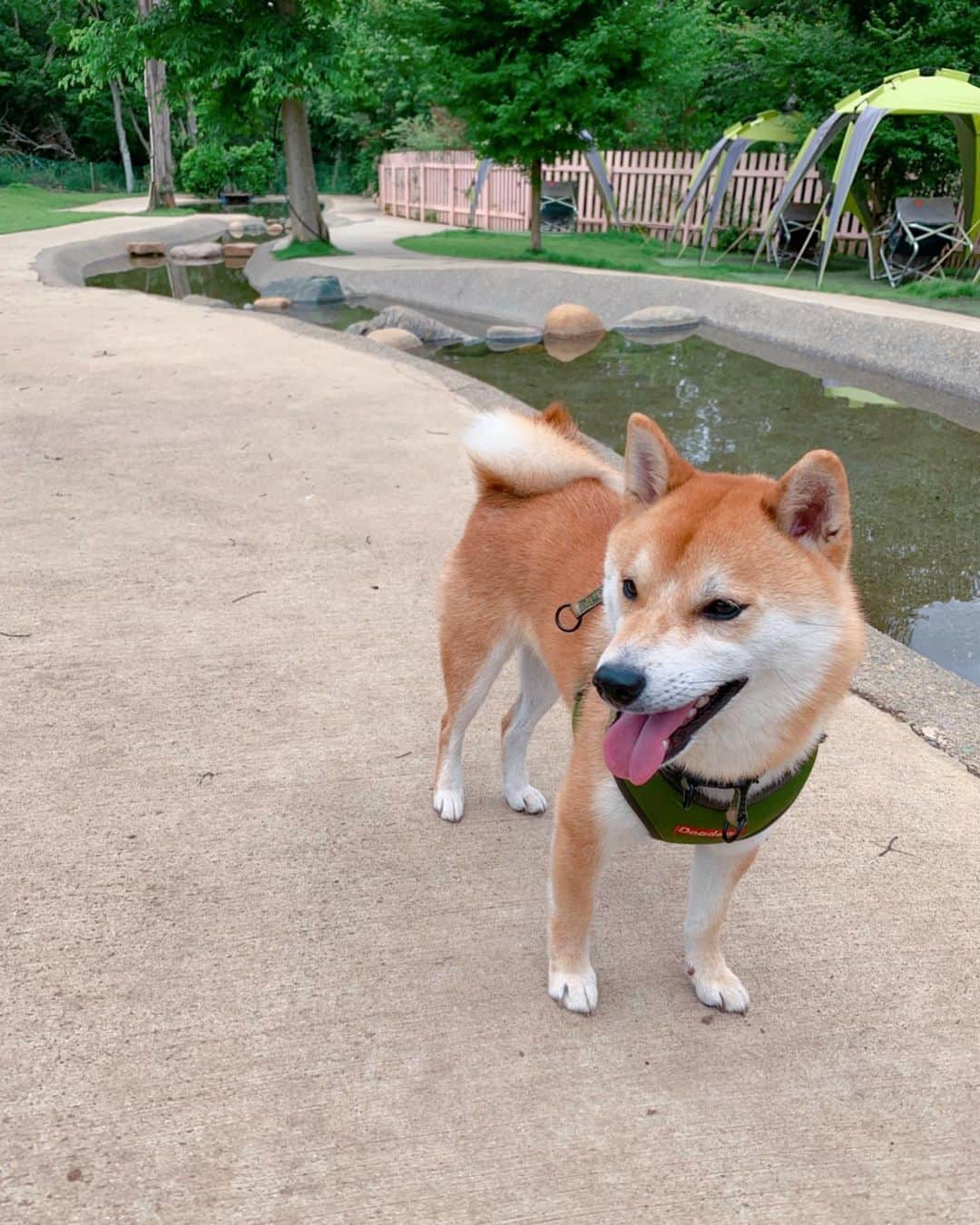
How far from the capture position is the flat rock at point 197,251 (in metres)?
19.6

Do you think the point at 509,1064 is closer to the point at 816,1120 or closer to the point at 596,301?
the point at 816,1120

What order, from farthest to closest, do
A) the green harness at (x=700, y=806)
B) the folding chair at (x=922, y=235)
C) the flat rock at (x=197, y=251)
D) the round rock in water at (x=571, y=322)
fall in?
the flat rock at (x=197, y=251) → the folding chair at (x=922, y=235) → the round rock in water at (x=571, y=322) → the green harness at (x=700, y=806)

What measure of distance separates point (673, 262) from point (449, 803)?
48.9 ft

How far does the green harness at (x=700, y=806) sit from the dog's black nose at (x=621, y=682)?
0.23 metres

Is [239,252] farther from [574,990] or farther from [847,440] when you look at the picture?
[574,990]

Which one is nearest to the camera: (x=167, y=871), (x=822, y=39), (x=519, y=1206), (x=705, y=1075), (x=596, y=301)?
(x=519, y=1206)

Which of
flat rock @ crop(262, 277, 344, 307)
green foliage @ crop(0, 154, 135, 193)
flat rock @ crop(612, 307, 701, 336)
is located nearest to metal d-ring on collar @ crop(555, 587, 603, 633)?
flat rock @ crop(612, 307, 701, 336)

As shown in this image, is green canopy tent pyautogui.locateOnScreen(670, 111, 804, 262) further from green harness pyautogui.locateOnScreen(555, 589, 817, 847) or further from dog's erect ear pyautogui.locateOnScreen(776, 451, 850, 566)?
green harness pyautogui.locateOnScreen(555, 589, 817, 847)

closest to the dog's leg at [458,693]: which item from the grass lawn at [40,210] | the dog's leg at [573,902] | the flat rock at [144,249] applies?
the dog's leg at [573,902]

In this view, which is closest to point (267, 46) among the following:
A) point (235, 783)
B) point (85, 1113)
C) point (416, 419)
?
point (416, 419)

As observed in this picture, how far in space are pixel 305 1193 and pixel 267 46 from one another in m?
19.1

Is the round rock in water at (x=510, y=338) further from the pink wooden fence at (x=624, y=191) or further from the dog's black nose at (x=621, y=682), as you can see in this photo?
the dog's black nose at (x=621, y=682)

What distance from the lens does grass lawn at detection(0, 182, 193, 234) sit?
2127 cm

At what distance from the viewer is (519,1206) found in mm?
1592
